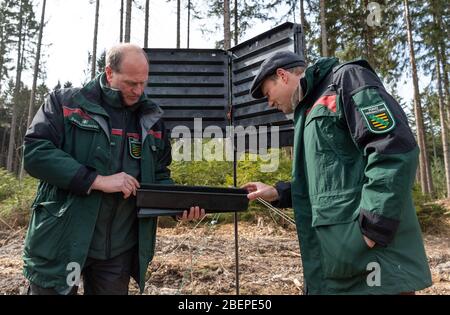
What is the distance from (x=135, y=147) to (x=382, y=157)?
1543mm

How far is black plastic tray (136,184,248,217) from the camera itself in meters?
2.08

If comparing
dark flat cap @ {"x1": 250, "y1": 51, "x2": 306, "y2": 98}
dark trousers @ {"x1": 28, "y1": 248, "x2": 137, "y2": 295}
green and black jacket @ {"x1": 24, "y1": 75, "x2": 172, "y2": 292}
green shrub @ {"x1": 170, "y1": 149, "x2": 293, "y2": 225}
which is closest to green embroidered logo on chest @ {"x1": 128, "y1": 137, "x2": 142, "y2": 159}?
green and black jacket @ {"x1": 24, "y1": 75, "x2": 172, "y2": 292}

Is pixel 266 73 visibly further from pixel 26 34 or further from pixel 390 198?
pixel 26 34

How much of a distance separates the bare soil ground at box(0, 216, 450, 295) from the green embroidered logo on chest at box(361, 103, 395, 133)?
288 centimetres

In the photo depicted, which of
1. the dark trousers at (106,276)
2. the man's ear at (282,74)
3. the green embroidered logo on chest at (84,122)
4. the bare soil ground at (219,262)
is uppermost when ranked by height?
the man's ear at (282,74)

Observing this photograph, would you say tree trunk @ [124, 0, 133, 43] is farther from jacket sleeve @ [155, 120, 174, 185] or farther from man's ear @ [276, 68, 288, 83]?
man's ear @ [276, 68, 288, 83]

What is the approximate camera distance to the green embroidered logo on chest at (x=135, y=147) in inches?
89.6

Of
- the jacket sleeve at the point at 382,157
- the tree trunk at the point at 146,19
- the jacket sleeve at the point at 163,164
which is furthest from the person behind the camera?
the tree trunk at the point at 146,19

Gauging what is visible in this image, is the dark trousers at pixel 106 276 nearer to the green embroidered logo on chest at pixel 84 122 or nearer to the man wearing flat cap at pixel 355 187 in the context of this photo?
the green embroidered logo on chest at pixel 84 122

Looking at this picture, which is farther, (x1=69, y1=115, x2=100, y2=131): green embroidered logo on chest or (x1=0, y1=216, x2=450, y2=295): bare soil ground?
(x1=0, y1=216, x2=450, y2=295): bare soil ground

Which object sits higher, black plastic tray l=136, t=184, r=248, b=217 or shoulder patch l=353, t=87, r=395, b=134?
shoulder patch l=353, t=87, r=395, b=134

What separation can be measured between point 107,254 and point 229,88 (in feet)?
6.76

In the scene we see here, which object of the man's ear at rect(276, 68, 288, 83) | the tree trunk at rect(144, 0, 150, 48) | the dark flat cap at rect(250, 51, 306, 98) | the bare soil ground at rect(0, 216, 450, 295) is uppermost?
the tree trunk at rect(144, 0, 150, 48)

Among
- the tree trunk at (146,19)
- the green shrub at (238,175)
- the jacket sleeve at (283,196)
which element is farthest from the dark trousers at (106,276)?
the tree trunk at (146,19)
